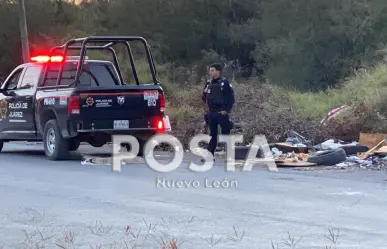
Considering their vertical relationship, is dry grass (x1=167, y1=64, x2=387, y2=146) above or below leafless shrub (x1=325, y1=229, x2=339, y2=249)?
above

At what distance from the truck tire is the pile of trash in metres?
3.91

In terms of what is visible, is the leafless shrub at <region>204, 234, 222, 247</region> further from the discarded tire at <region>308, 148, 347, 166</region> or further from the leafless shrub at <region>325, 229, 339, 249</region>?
the discarded tire at <region>308, 148, 347, 166</region>

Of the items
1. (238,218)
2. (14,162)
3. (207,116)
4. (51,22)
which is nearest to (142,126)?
(207,116)

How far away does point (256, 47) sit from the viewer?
36.8 meters

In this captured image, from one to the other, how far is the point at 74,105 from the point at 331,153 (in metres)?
4.61

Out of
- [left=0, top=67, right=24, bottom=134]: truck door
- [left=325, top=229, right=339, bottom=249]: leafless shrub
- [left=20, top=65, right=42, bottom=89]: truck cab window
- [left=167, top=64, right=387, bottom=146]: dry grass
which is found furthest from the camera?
[left=167, top=64, right=387, bottom=146]: dry grass

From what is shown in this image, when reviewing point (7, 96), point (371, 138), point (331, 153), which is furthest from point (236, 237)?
point (7, 96)

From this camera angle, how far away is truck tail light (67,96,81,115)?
601 inches

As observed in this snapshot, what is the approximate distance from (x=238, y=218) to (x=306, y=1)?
25.3 metres

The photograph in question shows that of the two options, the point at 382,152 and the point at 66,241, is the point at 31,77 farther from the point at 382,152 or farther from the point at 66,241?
the point at 66,241

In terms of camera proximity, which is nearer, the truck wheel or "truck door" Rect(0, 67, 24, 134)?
→ the truck wheel

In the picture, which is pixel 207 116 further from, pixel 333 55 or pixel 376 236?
pixel 333 55

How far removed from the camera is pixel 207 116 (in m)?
15.3

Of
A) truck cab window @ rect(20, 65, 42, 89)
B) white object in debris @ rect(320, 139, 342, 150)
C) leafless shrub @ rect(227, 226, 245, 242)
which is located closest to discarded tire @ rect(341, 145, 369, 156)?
white object in debris @ rect(320, 139, 342, 150)
